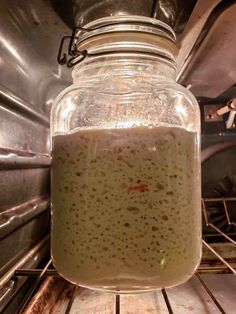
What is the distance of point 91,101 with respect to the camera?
0.49 meters

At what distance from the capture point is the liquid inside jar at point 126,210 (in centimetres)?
39

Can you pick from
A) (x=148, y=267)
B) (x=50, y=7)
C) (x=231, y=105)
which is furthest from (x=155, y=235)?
(x=231, y=105)

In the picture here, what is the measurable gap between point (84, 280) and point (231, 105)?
0.79 m

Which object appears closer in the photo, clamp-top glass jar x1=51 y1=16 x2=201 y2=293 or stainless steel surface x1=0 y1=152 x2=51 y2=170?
clamp-top glass jar x1=51 y1=16 x2=201 y2=293

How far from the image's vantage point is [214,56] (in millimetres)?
715

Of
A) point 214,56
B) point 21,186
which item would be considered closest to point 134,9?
point 214,56

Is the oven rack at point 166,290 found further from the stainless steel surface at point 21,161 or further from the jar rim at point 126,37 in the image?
the jar rim at point 126,37

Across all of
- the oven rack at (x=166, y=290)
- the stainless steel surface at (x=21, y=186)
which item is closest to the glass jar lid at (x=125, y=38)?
the stainless steel surface at (x=21, y=186)


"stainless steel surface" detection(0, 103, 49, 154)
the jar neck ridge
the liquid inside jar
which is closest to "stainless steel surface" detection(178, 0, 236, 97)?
the jar neck ridge

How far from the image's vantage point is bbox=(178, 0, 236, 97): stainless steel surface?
1.85 feet

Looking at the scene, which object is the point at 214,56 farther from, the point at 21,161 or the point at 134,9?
the point at 21,161

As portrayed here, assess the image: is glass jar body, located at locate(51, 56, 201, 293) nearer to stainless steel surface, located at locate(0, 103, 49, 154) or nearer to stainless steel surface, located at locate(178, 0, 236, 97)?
stainless steel surface, located at locate(0, 103, 49, 154)

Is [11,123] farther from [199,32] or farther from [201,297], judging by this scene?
[201,297]

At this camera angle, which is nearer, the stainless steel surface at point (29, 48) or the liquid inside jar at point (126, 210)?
the liquid inside jar at point (126, 210)
